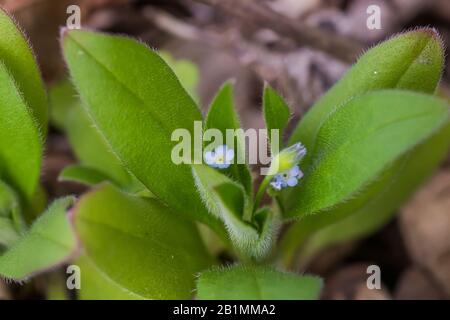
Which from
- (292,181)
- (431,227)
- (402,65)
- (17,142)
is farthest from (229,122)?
(431,227)

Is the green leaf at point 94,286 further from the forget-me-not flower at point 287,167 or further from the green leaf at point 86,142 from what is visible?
the forget-me-not flower at point 287,167

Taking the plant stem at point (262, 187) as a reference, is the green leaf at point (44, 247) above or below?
below

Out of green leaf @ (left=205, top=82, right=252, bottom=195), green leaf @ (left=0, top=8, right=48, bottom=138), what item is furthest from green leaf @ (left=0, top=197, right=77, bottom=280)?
green leaf @ (left=205, top=82, right=252, bottom=195)

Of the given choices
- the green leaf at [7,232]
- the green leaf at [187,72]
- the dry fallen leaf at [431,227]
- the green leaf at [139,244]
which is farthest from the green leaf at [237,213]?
the green leaf at [187,72]

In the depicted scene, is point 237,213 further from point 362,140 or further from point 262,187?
point 362,140

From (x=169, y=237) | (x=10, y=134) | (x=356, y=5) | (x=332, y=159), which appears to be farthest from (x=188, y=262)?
(x=356, y=5)

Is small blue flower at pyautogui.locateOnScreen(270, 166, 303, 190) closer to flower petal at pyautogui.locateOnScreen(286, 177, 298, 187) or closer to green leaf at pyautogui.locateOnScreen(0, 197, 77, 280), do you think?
flower petal at pyautogui.locateOnScreen(286, 177, 298, 187)
